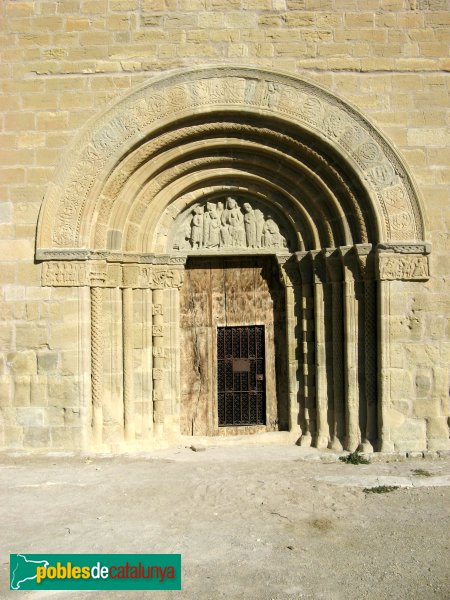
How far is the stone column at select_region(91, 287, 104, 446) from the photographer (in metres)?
7.18

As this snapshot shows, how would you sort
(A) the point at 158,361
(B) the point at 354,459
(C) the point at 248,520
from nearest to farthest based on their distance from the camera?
(C) the point at 248,520 → (B) the point at 354,459 → (A) the point at 158,361

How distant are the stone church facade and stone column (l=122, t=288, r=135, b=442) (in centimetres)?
2

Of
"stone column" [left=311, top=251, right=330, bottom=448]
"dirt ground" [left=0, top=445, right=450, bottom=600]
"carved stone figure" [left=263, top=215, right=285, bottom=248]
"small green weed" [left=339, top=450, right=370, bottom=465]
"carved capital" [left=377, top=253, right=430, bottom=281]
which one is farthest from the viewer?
"carved stone figure" [left=263, top=215, right=285, bottom=248]

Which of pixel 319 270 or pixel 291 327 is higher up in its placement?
pixel 319 270

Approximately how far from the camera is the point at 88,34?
719cm

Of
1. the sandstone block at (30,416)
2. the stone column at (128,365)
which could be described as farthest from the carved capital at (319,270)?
the sandstone block at (30,416)

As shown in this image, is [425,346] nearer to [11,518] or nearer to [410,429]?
[410,429]

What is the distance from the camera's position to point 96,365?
7.19m

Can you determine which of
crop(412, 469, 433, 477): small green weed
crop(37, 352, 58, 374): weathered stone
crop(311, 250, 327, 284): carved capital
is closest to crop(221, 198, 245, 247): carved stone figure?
crop(311, 250, 327, 284): carved capital

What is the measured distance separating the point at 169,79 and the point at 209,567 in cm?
536

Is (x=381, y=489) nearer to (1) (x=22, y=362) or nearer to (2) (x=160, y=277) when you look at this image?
(2) (x=160, y=277)

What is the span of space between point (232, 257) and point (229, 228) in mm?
401

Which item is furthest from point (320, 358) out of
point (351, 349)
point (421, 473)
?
point (421, 473)

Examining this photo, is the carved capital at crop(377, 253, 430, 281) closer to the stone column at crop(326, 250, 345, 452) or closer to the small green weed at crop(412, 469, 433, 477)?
the stone column at crop(326, 250, 345, 452)
